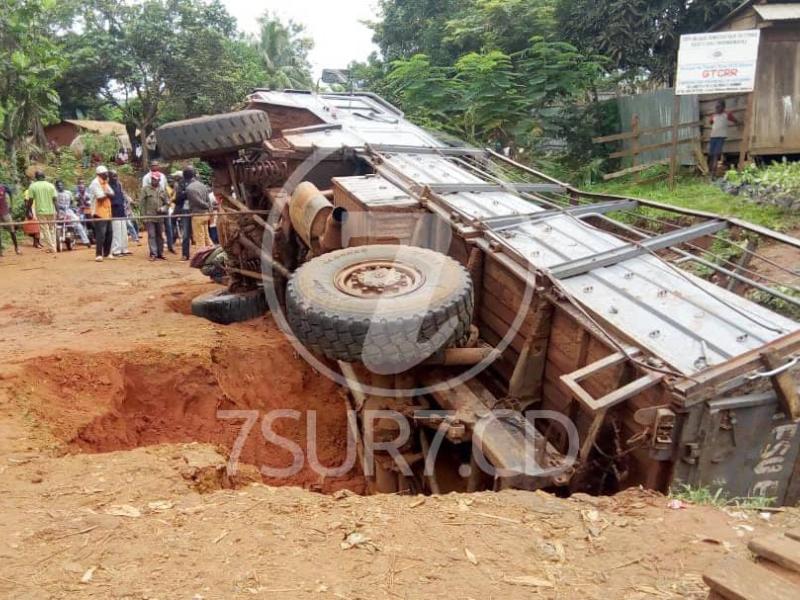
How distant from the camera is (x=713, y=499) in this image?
2.73 meters

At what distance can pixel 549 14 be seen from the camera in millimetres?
13398

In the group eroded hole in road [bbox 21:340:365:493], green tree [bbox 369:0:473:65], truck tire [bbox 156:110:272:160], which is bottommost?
eroded hole in road [bbox 21:340:365:493]

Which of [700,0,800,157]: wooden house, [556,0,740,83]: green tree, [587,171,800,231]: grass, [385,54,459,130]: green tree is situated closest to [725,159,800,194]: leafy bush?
[587,171,800,231]: grass

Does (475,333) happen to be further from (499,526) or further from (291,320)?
(499,526)

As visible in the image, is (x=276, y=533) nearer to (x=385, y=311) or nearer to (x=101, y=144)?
(x=385, y=311)

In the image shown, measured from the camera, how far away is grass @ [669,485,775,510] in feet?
8.76

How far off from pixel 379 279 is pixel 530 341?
3.39 ft

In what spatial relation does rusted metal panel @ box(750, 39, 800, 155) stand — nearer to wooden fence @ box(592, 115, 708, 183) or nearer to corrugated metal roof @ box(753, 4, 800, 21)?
corrugated metal roof @ box(753, 4, 800, 21)

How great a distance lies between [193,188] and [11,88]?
7379 mm

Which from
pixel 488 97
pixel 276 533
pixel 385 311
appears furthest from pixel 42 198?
pixel 276 533

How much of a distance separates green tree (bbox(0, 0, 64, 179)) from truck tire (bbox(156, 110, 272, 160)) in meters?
9.19

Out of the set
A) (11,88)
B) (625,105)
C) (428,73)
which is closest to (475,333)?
(428,73)

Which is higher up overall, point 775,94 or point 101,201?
point 775,94

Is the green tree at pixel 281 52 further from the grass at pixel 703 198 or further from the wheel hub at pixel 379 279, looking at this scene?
the wheel hub at pixel 379 279
